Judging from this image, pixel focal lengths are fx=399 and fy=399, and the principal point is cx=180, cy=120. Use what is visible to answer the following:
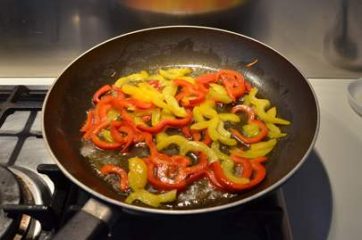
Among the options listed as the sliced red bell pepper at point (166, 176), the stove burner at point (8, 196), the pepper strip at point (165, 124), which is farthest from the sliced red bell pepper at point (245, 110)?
the stove burner at point (8, 196)

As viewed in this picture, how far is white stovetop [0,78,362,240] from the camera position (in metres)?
0.74

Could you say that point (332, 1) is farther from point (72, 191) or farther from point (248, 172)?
point (72, 191)

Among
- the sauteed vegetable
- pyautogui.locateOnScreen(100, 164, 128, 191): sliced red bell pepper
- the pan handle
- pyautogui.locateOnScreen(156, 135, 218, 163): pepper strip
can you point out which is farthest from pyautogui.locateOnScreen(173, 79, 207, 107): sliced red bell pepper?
the pan handle

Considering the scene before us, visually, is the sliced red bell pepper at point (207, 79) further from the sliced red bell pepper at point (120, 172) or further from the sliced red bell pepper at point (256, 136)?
the sliced red bell pepper at point (120, 172)

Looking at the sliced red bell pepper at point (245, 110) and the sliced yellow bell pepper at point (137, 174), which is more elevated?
the sliced red bell pepper at point (245, 110)

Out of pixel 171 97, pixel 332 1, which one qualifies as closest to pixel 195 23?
pixel 171 97

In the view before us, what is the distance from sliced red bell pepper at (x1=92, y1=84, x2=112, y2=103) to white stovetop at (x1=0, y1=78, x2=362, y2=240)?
1.47ft

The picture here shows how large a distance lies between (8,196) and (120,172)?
0.65 feet

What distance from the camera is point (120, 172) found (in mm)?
758

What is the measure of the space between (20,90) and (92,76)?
174 mm

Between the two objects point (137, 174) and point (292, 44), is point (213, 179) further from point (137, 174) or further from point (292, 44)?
point (292, 44)

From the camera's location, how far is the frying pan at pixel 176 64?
0.74 m

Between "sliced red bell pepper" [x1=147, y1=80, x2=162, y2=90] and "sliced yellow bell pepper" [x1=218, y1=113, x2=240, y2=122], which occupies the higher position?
"sliced red bell pepper" [x1=147, y1=80, x2=162, y2=90]

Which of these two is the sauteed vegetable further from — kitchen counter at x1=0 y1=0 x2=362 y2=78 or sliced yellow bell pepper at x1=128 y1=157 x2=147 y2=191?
kitchen counter at x1=0 y1=0 x2=362 y2=78
